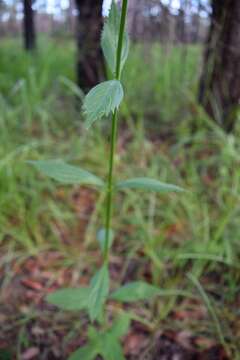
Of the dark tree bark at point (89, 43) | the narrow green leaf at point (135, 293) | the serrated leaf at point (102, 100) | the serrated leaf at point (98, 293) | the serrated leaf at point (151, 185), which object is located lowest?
the narrow green leaf at point (135, 293)

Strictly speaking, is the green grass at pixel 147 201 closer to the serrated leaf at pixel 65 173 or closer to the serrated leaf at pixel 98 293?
the serrated leaf at pixel 98 293

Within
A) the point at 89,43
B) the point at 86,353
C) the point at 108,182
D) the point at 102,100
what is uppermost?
the point at 89,43

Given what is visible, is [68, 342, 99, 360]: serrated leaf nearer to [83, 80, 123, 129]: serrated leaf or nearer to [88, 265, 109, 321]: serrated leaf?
[88, 265, 109, 321]: serrated leaf

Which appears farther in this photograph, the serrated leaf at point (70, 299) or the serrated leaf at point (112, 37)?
the serrated leaf at point (70, 299)

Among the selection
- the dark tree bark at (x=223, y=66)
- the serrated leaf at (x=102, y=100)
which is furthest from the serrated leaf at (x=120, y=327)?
the dark tree bark at (x=223, y=66)

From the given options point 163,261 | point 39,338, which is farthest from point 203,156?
point 39,338

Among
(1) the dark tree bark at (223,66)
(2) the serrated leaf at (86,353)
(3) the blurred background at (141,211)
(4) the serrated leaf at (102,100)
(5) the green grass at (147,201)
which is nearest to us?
(4) the serrated leaf at (102,100)

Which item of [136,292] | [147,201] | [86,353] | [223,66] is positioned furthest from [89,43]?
[86,353]

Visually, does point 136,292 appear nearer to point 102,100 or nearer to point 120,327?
point 120,327

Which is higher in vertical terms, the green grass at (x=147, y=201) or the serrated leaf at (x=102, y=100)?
the serrated leaf at (x=102, y=100)
